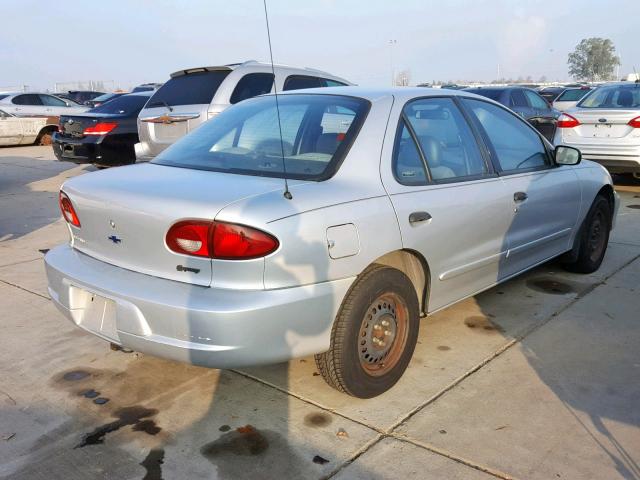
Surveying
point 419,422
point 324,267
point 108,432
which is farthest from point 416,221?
point 108,432

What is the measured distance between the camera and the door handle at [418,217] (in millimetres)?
3180

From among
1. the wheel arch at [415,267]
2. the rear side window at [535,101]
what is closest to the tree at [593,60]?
the rear side window at [535,101]

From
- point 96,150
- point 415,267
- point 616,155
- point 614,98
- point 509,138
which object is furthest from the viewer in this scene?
point 96,150

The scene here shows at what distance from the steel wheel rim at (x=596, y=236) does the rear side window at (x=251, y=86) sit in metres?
4.27

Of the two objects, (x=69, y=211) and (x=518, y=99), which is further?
(x=518, y=99)

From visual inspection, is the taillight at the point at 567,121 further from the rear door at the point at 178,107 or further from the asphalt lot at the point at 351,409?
the asphalt lot at the point at 351,409

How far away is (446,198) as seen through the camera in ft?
11.3

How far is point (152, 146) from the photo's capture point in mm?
7887

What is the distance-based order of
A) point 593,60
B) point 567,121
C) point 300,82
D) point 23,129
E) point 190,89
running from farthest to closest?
point 593,60
point 23,129
point 567,121
point 300,82
point 190,89

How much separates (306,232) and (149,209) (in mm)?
719

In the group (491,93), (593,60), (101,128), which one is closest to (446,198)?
(101,128)

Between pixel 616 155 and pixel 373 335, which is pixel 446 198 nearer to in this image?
pixel 373 335

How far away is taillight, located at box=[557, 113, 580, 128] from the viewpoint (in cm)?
896

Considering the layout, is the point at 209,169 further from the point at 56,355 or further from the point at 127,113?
the point at 127,113
